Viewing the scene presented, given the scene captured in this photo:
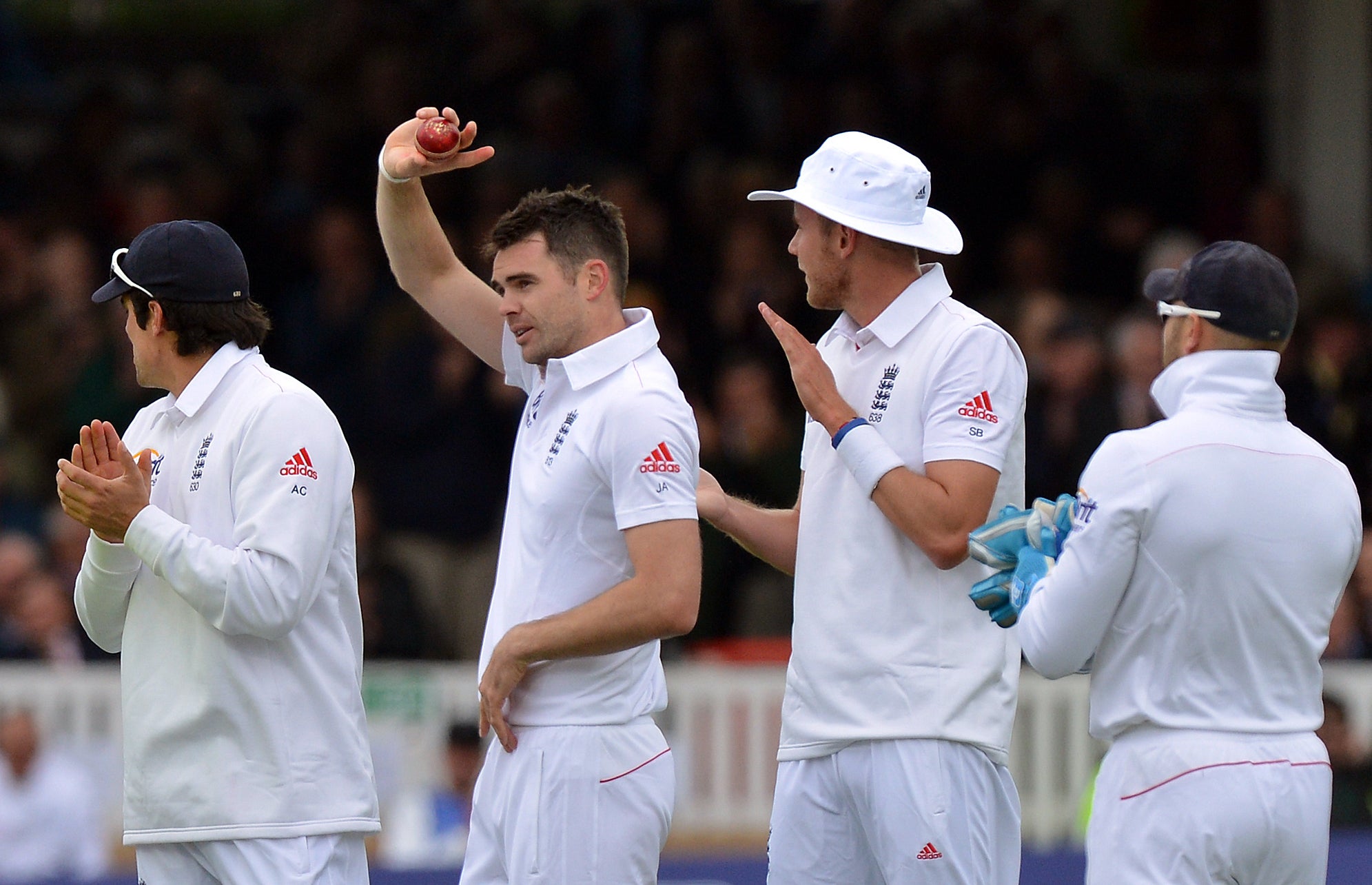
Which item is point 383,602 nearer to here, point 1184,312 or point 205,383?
point 205,383

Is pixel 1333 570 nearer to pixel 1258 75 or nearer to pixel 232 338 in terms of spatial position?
pixel 232 338

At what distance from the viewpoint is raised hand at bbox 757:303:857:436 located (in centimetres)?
→ 432

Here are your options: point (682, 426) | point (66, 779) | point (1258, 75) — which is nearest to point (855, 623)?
point (682, 426)

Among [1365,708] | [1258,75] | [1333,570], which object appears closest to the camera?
[1333,570]

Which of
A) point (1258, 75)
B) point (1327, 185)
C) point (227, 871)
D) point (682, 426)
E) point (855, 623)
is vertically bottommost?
point (227, 871)

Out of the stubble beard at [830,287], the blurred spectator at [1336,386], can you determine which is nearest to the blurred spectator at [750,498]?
the blurred spectator at [1336,386]

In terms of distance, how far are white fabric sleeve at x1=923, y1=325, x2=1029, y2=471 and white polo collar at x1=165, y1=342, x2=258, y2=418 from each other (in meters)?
1.50

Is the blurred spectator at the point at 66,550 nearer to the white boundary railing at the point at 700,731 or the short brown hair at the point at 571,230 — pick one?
the white boundary railing at the point at 700,731

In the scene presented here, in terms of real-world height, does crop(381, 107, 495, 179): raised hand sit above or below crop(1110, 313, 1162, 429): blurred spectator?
above

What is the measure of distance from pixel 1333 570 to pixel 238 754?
2.22 m

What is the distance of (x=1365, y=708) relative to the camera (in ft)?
26.4

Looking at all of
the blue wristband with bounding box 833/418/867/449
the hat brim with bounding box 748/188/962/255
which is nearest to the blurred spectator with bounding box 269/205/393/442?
the hat brim with bounding box 748/188/962/255

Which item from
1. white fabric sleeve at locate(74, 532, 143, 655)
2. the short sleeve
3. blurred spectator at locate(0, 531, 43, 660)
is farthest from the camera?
blurred spectator at locate(0, 531, 43, 660)

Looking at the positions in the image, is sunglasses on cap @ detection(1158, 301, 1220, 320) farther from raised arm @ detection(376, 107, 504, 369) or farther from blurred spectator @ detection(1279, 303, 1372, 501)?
blurred spectator @ detection(1279, 303, 1372, 501)
